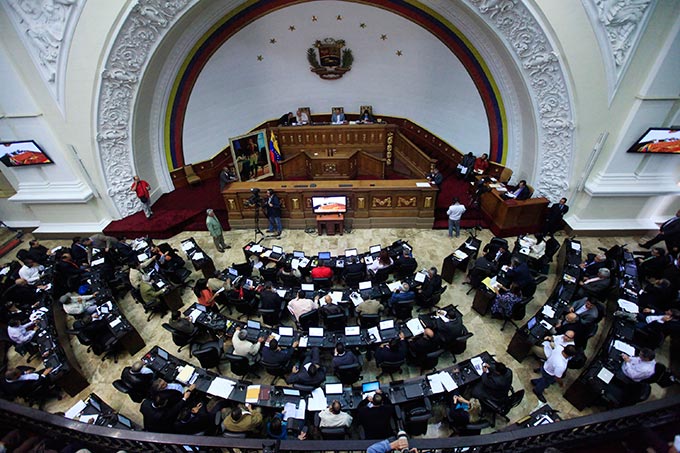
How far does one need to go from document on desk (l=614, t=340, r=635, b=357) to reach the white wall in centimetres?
774

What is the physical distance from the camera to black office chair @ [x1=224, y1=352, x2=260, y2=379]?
17.0 feet

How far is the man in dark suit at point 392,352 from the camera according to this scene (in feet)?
16.6

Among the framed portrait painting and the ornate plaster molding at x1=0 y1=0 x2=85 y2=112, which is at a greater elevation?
the ornate plaster molding at x1=0 y1=0 x2=85 y2=112

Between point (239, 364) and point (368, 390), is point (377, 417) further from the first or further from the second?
point (239, 364)

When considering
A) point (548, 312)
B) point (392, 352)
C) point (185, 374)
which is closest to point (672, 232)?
point (548, 312)

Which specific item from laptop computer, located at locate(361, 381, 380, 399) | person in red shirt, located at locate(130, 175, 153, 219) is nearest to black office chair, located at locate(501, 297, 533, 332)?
laptop computer, located at locate(361, 381, 380, 399)

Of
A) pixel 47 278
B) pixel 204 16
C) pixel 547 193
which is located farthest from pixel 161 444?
pixel 204 16

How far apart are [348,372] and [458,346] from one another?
212 centimetres

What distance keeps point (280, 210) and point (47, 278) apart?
Result: 18.2 ft

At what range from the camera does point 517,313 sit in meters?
6.27

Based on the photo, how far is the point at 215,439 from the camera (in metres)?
3.35

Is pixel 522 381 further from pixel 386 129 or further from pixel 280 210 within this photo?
pixel 386 129

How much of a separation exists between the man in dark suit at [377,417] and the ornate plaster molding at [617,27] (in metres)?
8.57

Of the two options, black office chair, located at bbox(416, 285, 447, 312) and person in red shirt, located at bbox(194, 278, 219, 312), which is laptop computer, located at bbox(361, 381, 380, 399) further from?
person in red shirt, located at bbox(194, 278, 219, 312)
